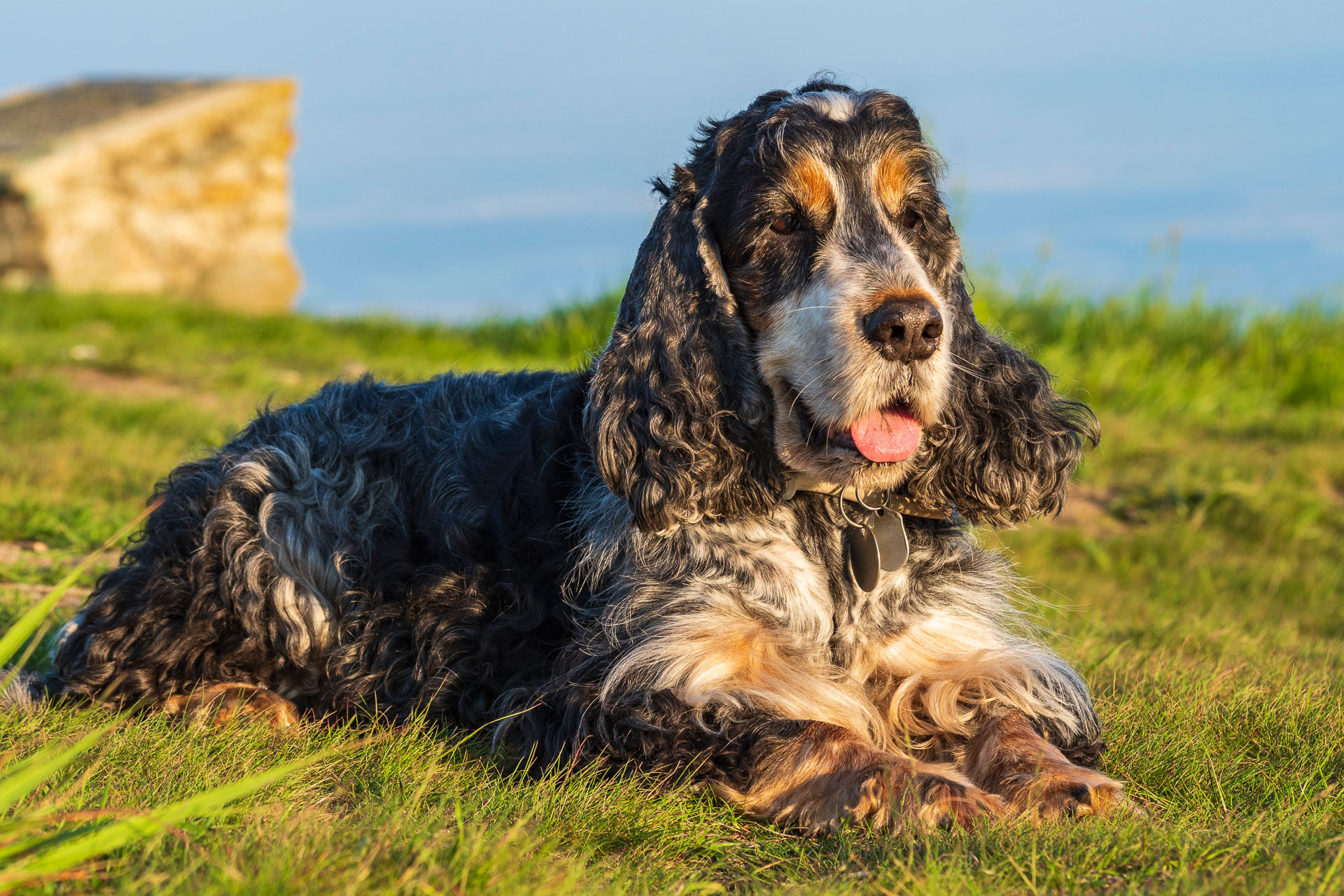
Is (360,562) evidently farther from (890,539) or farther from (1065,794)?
(1065,794)

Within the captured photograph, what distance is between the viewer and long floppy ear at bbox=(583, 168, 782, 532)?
362cm

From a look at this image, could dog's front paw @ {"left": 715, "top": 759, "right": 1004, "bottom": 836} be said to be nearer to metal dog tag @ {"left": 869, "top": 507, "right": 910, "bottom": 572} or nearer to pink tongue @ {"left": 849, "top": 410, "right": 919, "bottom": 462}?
metal dog tag @ {"left": 869, "top": 507, "right": 910, "bottom": 572}

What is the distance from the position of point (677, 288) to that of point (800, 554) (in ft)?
2.83

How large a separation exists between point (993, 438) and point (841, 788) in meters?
1.27

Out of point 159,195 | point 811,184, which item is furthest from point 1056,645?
point 159,195

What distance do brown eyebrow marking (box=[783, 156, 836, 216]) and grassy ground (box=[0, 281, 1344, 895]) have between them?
1.48 m

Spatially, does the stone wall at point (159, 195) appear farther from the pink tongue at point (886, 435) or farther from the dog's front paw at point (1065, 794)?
the dog's front paw at point (1065, 794)

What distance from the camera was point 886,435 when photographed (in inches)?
137

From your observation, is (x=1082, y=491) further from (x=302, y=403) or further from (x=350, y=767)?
(x=350, y=767)

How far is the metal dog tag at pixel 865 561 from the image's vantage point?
3756 mm

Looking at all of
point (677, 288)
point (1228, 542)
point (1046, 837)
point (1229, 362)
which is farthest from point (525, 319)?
point (1046, 837)

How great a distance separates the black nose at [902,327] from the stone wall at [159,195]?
57.2 ft

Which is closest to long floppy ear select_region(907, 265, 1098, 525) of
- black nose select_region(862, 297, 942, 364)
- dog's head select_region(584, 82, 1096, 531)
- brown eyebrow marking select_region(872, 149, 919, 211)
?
dog's head select_region(584, 82, 1096, 531)

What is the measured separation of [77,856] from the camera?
2205 mm
